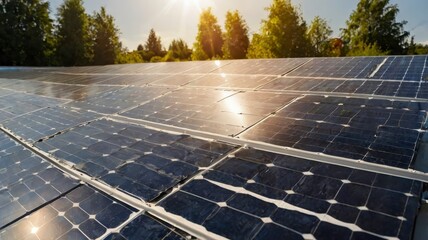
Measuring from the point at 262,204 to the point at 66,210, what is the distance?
2.30 m

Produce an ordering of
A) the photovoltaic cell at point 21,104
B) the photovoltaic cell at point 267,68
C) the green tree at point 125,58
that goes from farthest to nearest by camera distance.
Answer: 1. the green tree at point 125,58
2. the photovoltaic cell at point 267,68
3. the photovoltaic cell at point 21,104

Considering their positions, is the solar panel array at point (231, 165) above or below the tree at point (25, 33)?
below

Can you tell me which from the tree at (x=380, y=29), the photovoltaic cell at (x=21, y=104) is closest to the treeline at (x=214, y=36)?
the tree at (x=380, y=29)

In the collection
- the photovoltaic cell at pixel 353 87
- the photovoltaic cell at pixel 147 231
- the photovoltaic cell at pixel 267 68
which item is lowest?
the photovoltaic cell at pixel 147 231

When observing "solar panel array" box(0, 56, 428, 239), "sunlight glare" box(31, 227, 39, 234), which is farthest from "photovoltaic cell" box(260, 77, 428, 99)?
"sunlight glare" box(31, 227, 39, 234)

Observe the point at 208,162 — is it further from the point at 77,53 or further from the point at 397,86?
the point at 77,53

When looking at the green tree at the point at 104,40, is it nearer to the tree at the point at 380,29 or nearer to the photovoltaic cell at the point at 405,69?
the tree at the point at 380,29

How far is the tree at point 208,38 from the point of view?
2237 inches

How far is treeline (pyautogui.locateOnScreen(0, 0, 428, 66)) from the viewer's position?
134ft

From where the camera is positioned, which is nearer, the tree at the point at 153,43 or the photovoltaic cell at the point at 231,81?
the photovoltaic cell at the point at 231,81

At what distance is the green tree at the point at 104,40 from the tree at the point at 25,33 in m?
7.82

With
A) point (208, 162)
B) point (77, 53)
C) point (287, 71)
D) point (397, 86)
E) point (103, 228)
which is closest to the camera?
point (103, 228)

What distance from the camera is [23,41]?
44156mm

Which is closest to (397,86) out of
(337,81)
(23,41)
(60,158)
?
(337,81)
